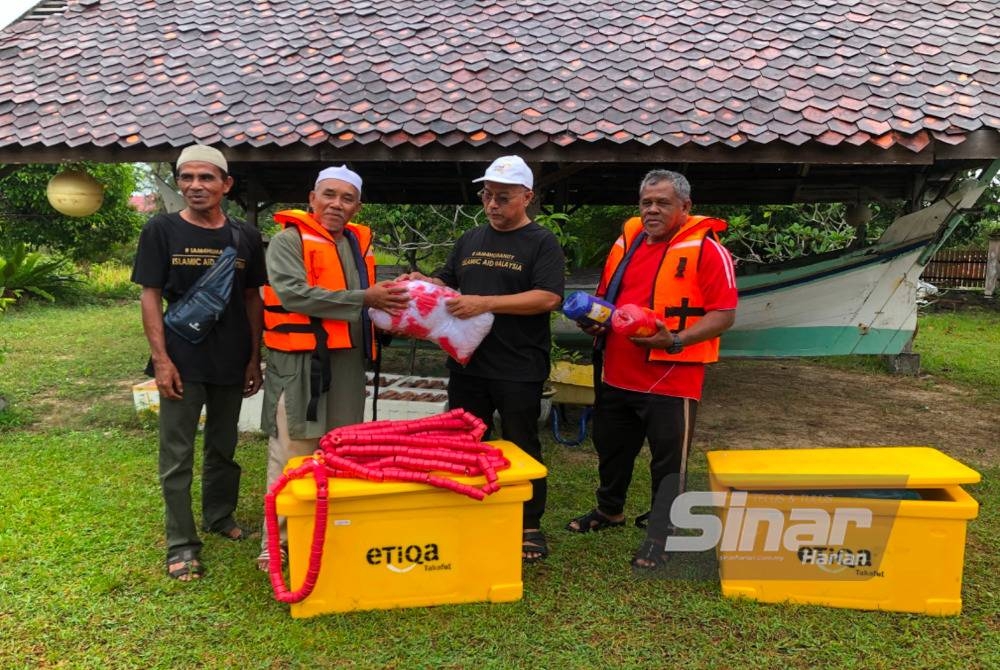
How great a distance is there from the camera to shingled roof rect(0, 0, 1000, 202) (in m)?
5.51

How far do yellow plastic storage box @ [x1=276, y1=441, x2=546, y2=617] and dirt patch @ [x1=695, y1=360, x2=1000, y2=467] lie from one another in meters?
3.40

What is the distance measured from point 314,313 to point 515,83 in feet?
12.1

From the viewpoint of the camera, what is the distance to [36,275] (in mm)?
14109

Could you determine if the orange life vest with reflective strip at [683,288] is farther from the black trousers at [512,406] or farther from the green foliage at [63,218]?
the green foliage at [63,218]

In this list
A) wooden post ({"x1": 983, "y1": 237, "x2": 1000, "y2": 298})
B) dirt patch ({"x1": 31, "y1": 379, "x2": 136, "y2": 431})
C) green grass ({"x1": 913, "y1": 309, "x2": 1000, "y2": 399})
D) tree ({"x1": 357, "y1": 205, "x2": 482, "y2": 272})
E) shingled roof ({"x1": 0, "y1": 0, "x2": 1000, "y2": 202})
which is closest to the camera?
shingled roof ({"x1": 0, "y1": 0, "x2": 1000, "y2": 202})

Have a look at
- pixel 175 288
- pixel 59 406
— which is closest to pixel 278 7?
pixel 59 406

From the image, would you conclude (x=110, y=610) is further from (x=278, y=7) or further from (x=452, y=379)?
(x=278, y=7)

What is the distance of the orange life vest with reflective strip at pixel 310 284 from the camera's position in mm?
3207

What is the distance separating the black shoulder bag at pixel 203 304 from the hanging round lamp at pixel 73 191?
4.41 m

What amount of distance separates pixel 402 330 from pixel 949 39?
6164 millimetres

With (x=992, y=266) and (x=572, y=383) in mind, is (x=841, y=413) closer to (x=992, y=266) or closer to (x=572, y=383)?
(x=572, y=383)

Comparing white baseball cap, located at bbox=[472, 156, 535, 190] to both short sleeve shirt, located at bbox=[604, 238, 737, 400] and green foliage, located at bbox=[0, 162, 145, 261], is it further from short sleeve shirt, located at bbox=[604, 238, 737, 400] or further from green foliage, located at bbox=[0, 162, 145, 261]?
green foliage, located at bbox=[0, 162, 145, 261]

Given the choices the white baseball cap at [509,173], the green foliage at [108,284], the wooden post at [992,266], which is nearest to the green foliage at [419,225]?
the green foliage at [108,284]

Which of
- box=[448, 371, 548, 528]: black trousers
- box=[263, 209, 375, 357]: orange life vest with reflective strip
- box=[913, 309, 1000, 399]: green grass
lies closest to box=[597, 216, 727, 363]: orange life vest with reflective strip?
box=[448, 371, 548, 528]: black trousers
